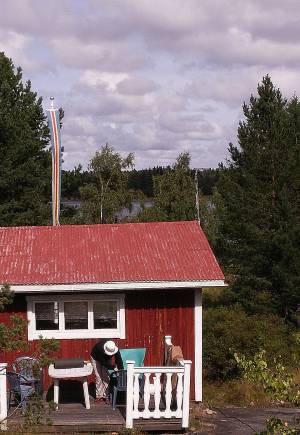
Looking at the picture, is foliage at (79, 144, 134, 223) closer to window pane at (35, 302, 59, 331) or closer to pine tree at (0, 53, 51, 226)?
pine tree at (0, 53, 51, 226)

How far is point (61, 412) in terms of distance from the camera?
1009cm

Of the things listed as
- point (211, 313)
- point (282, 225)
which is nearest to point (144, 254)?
point (211, 313)

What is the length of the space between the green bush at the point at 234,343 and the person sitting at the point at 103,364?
3.57 m

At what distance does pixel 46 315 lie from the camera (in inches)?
449

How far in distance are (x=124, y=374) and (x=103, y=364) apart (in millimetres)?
684

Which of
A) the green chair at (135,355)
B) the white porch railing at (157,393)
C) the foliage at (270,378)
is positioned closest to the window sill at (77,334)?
the green chair at (135,355)

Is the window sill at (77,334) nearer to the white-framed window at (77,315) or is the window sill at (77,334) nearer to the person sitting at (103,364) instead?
the white-framed window at (77,315)

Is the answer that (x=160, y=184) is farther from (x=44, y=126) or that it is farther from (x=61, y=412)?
(x=61, y=412)

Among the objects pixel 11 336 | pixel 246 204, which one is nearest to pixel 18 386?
pixel 11 336

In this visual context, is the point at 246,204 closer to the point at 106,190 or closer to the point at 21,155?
the point at 21,155

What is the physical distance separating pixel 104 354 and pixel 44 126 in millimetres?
18442

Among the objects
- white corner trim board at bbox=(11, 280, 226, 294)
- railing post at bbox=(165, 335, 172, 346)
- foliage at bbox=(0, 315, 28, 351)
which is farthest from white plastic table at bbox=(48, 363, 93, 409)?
foliage at bbox=(0, 315, 28, 351)

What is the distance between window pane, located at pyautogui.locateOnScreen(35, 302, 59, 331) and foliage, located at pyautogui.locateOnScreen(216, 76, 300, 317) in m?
8.74

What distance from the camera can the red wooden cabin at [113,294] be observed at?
11.1m
